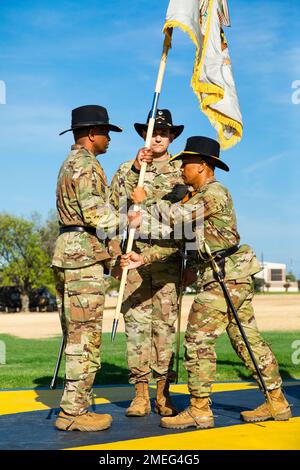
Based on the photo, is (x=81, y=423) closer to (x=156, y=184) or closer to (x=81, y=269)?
(x=81, y=269)

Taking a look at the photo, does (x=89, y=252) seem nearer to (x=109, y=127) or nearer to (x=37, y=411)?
(x=109, y=127)

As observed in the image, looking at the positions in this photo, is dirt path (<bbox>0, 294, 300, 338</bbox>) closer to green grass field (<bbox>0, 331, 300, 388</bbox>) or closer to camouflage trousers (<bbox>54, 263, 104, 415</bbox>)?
green grass field (<bbox>0, 331, 300, 388</bbox>)

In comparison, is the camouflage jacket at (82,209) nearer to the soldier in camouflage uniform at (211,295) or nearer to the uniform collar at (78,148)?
the uniform collar at (78,148)

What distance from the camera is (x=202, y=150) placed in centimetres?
611

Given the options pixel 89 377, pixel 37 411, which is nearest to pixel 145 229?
pixel 89 377

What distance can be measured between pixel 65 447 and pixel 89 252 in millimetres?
1570

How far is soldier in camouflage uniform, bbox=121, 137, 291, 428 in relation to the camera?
19.4 feet

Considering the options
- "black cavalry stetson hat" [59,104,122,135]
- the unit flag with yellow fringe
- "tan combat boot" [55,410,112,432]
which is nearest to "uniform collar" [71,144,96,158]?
"black cavalry stetson hat" [59,104,122,135]

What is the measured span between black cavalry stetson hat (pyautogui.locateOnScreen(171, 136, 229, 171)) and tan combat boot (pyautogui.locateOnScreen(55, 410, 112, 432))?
6.99ft

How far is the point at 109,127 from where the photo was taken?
634 centimetres

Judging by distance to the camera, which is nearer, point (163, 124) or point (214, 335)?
point (214, 335)

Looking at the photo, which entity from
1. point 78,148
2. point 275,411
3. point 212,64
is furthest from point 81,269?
point 212,64

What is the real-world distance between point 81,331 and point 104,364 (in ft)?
21.2

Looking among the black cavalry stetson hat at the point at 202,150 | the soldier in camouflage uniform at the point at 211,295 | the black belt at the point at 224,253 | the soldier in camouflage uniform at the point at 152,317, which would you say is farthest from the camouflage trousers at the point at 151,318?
the black cavalry stetson hat at the point at 202,150
